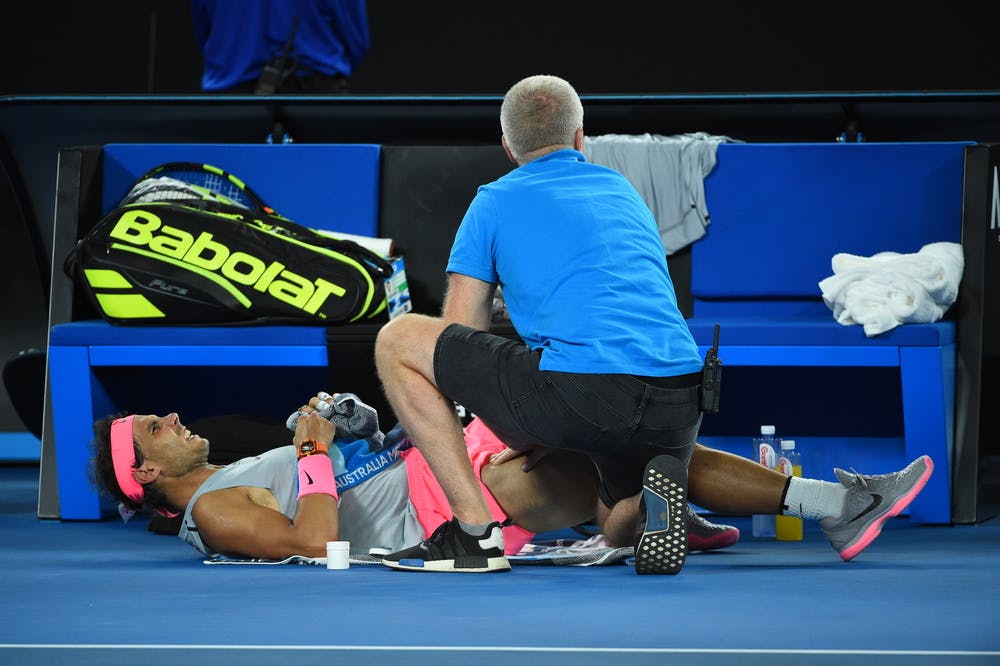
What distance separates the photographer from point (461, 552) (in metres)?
2.84

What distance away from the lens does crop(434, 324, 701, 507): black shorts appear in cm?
275

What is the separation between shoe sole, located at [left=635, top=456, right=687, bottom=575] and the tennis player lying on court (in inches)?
8.9

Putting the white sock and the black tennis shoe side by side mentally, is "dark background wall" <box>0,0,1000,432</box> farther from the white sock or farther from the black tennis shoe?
the black tennis shoe

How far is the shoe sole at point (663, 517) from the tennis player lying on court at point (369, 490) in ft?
0.75

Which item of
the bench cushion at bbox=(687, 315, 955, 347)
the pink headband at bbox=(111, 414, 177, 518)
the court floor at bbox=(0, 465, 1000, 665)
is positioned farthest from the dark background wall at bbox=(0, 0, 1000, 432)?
the court floor at bbox=(0, 465, 1000, 665)

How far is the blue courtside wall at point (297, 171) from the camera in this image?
443 cm

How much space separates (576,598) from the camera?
2.50 meters

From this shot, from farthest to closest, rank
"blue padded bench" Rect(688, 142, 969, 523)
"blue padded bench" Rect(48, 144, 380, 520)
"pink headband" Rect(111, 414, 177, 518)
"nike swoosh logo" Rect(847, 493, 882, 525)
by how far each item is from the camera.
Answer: "blue padded bench" Rect(688, 142, 969, 523) → "blue padded bench" Rect(48, 144, 380, 520) → "pink headband" Rect(111, 414, 177, 518) → "nike swoosh logo" Rect(847, 493, 882, 525)

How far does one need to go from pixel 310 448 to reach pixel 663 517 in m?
0.76

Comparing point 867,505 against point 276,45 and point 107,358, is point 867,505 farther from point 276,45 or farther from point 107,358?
point 276,45

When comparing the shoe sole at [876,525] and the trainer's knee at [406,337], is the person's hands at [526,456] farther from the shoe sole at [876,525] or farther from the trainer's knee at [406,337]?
the shoe sole at [876,525]

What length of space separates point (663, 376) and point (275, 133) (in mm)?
2172

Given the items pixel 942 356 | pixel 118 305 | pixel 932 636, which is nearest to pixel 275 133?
pixel 118 305

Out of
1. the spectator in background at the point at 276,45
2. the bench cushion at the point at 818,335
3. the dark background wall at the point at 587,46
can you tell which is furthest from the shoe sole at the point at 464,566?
the dark background wall at the point at 587,46
